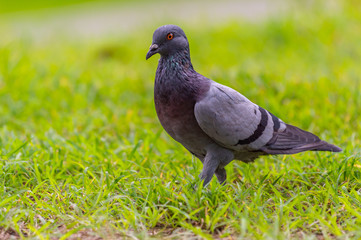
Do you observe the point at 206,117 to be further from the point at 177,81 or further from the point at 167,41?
the point at 167,41

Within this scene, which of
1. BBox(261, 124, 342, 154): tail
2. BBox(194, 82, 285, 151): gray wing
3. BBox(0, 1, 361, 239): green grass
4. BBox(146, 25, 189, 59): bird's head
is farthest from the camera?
BBox(261, 124, 342, 154): tail

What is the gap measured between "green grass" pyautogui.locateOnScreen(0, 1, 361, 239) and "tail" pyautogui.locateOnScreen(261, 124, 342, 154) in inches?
9.1

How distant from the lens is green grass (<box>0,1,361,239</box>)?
3012 mm

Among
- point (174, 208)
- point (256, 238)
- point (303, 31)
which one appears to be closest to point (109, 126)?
point (174, 208)

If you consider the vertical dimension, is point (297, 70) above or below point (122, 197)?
above

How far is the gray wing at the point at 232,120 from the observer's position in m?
3.15

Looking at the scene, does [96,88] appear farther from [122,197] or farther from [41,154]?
[122,197]

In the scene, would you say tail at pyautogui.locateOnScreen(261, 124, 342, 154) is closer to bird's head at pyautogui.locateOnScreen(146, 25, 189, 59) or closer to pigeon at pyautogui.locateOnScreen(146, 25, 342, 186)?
pigeon at pyautogui.locateOnScreen(146, 25, 342, 186)

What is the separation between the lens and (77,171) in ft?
13.1

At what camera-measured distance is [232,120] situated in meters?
3.25

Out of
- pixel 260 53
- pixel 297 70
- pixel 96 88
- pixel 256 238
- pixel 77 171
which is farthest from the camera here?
pixel 260 53

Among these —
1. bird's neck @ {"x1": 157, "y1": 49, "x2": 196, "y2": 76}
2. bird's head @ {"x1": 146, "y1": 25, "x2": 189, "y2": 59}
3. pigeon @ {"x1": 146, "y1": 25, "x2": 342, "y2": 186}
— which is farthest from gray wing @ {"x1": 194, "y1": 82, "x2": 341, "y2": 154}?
bird's head @ {"x1": 146, "y1": 25, "x2": 189, "y2": 59}

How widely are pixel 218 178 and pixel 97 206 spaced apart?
0.94 meters

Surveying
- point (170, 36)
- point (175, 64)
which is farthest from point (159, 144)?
point (170, 36)
